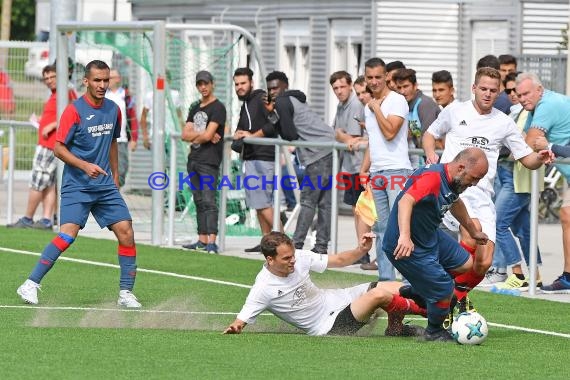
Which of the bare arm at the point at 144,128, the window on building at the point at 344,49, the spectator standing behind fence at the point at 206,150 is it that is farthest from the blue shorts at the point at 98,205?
the window on building at the point at 344,49

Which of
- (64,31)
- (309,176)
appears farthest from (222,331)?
(64,31)

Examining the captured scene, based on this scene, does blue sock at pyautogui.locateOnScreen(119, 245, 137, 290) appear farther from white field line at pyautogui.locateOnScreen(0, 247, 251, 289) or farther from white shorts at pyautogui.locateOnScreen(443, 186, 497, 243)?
white shorts at pyautogui.locateOnScreen(443, 186, 497, 243)

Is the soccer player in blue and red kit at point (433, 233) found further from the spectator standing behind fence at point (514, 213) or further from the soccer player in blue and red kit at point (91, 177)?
the spectator standing behind fence at point (514, 213)

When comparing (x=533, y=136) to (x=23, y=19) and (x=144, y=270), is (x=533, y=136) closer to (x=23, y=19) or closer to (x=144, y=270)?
(x=144, y=270)

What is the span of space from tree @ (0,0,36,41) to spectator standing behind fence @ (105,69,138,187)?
61609 millimetres

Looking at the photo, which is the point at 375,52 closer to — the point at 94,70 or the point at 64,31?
the point at 64,31

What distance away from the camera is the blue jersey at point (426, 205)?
35.8ft

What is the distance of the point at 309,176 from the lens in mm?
17891

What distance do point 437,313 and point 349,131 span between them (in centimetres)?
637

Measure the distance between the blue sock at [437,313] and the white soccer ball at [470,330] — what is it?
0.14 meters

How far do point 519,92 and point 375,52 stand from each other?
38.6 ft

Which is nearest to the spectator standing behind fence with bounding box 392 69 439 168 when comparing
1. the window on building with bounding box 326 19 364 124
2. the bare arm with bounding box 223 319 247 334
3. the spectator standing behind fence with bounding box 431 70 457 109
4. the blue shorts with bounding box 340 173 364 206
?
the spectator standing behind fence with bounding box 431 70 457 109

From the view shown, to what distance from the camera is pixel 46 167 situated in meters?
20.7

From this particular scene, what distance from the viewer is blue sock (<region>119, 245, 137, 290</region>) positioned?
13.4 metres
